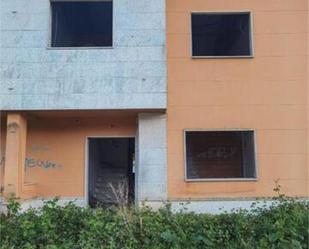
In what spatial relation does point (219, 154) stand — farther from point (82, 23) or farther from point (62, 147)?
point (82, 23)

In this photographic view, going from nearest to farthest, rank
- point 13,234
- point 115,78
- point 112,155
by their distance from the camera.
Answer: point 13,234
point 115,78
point 112,155

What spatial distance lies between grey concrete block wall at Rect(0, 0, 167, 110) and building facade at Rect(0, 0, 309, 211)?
0.02 m

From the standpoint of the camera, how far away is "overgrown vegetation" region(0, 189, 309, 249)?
20.4ft

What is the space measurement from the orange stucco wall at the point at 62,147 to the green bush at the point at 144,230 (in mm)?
2603

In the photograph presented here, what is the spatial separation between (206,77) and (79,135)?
3.27 metres

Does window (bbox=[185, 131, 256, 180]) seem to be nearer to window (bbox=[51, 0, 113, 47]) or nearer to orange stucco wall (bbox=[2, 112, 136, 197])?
orange stucco wall (bbox=[2, 112, 136, 197])

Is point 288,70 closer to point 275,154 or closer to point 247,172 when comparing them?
point 275,154

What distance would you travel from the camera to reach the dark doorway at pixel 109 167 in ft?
32.4

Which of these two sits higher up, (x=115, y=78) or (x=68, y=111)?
(x=115, y=78)

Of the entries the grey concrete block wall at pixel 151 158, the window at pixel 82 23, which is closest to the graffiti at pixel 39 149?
the grey concrete block wall at pixel 151 158

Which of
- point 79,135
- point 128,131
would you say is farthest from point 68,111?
point 128,131

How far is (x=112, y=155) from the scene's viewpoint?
10234 millimetres

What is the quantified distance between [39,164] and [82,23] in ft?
11.3

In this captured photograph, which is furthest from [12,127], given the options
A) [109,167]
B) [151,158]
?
[151,158]
